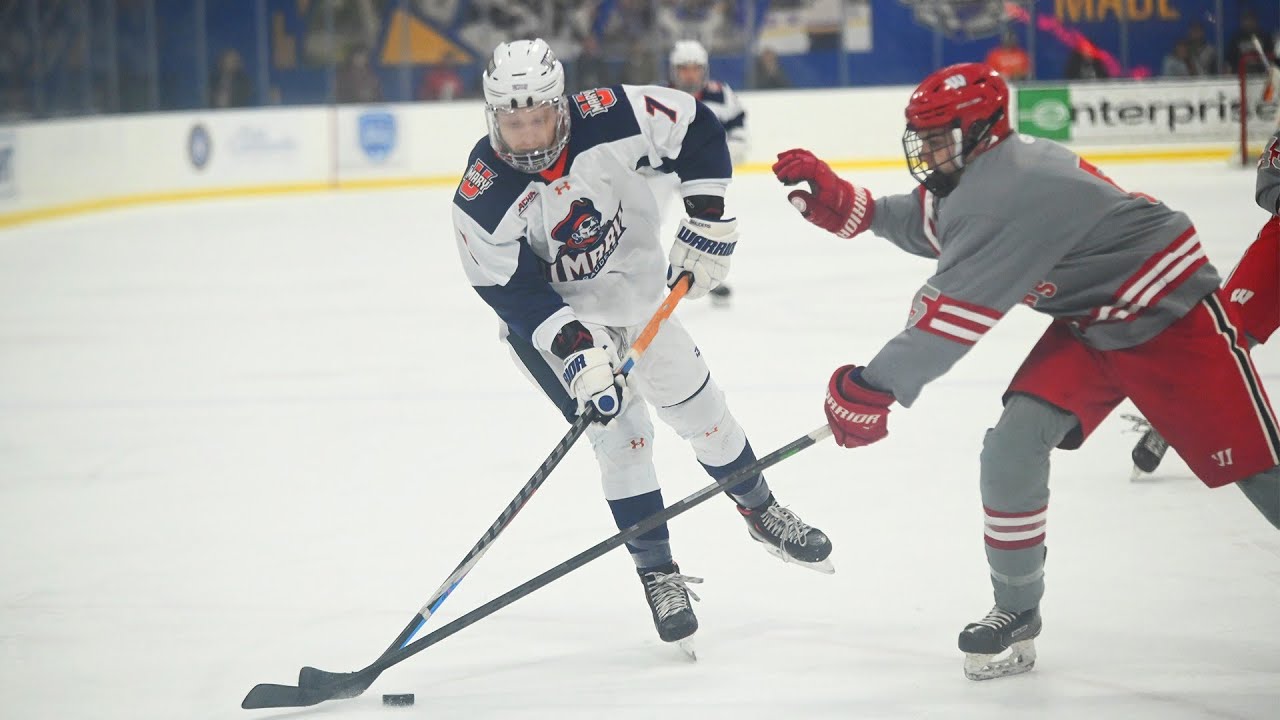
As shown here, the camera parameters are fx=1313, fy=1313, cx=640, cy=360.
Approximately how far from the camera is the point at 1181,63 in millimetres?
12602

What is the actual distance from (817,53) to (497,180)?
1205cm

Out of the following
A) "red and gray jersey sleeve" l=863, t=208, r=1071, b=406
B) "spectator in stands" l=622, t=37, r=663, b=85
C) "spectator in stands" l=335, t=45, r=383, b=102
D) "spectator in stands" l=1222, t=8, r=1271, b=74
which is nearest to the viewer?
"red and gray jersey sleeve" l=863, t=208, r=1071, b=406

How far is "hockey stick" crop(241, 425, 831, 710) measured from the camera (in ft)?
8.07

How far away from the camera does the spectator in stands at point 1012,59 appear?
13422 mm

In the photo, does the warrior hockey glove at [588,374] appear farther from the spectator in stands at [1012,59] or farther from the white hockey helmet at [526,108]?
the spectator in stands at [1012,59]

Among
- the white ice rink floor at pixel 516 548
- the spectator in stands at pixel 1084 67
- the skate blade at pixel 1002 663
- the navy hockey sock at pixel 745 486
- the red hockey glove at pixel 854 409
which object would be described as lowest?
the white ice rink floor at pixel 516 548

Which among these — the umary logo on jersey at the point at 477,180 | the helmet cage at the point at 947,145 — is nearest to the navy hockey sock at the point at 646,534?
the umary logo on jersey at the point at 477,180

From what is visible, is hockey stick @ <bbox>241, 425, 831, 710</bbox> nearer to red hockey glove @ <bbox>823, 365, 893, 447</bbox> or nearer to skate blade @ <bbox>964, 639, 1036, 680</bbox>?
red hockey glove @ <bbox>823, 365, 893, 447</bbox>

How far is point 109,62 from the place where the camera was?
39.1ft

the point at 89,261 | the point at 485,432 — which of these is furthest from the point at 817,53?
the point at 485,432

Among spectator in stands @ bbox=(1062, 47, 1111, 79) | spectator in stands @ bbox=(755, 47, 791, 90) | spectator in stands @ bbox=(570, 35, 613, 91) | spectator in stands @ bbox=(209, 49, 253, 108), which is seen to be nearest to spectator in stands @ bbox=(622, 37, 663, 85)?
spectator in stands @ bbox=(570, 35, 613, 91)

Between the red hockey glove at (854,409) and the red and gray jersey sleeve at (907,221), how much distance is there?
1.24 feet

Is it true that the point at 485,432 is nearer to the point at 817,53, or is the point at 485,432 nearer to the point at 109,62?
the point at 109,62

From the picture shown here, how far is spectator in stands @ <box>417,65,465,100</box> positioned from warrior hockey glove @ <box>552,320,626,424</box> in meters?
11.5
